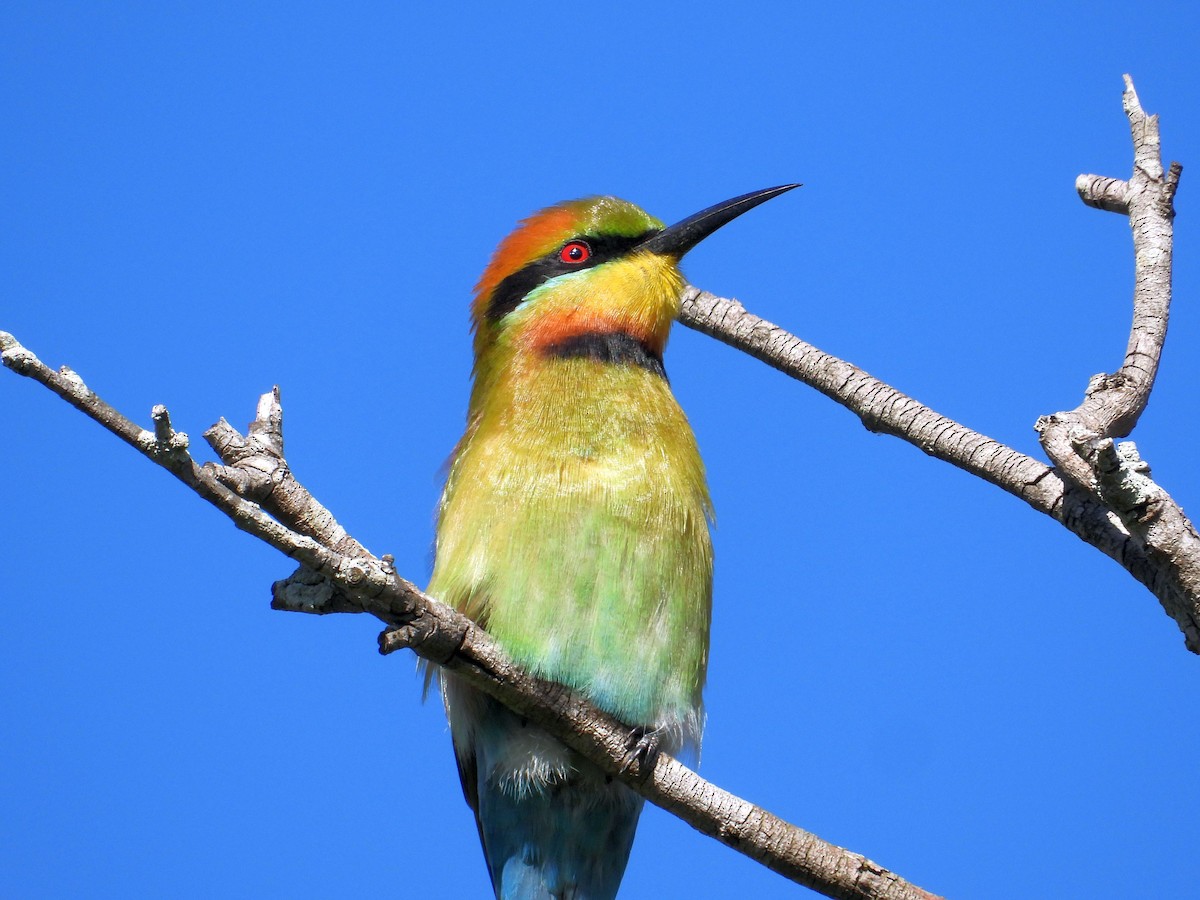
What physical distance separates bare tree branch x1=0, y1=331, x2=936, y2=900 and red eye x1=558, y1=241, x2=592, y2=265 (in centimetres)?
168

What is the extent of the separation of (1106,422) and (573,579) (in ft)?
4.71

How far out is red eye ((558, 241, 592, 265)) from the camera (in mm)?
4301

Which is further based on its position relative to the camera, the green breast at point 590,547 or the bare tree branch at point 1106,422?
the green breast at point 590,547

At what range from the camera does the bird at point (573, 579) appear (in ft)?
11.1

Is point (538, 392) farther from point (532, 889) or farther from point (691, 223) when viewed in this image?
point (532, 889)

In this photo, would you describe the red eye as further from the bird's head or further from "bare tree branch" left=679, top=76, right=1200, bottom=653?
"bare tree branch" left=679, top=76, right=1200, bottom=653

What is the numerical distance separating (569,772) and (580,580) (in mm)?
526

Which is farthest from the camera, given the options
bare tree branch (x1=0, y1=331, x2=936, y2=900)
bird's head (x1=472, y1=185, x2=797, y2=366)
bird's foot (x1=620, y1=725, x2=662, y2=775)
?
bird's head (x1=472, y1=185, x2=797, y2=366)

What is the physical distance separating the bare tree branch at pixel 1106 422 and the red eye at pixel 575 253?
724 mm

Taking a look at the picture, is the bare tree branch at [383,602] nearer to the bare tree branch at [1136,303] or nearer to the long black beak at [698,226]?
the bare tree branch at [1136,303]

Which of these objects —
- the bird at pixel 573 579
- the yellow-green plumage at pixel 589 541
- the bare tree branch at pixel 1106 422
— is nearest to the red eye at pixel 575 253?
the bird at pixel 573 579

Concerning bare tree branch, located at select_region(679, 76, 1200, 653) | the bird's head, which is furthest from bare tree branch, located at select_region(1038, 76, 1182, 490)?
the bird's head

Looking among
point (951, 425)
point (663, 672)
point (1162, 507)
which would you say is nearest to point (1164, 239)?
point (951, 425)

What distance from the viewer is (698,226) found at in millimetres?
4391
